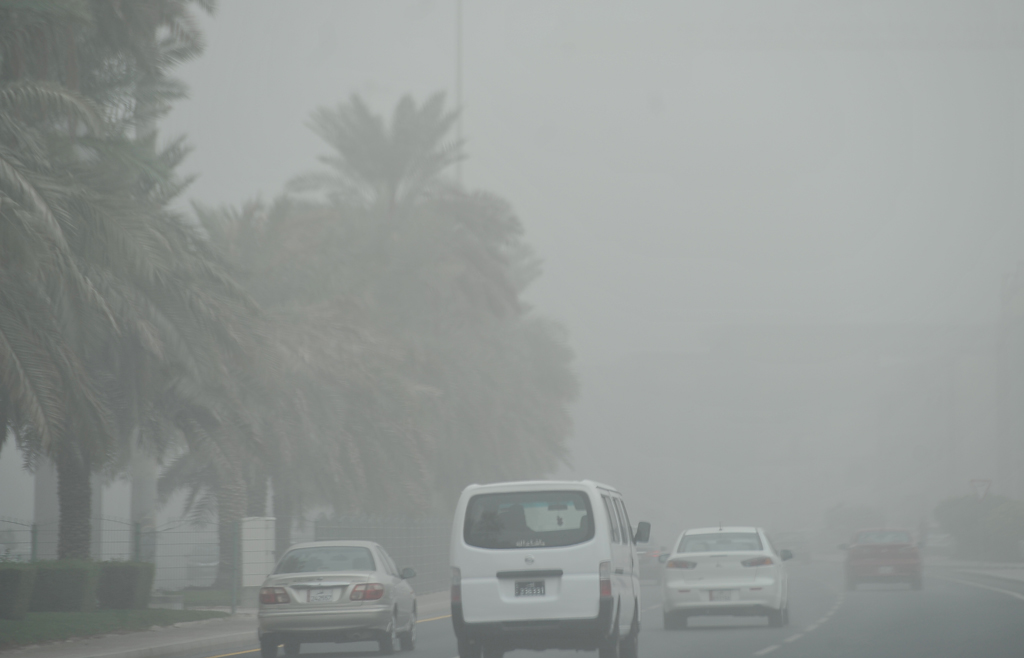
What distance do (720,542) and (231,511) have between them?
10529 mm

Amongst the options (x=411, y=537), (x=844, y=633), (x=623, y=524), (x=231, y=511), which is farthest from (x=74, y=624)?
(x=411, y=537)

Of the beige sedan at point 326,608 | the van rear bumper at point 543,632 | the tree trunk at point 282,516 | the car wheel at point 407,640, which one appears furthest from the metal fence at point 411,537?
the van rear bumper at point 543,632

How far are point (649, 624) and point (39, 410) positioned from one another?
11.2m

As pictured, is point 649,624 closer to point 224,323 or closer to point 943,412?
point 224,323

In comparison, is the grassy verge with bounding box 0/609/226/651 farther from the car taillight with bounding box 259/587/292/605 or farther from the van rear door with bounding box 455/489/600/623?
the van rear door with bounding box 455/489/600/623

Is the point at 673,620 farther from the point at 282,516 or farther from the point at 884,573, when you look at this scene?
the point at 884,573

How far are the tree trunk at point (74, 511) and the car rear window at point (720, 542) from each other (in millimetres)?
10664

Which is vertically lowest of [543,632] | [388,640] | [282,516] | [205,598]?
[388,640]

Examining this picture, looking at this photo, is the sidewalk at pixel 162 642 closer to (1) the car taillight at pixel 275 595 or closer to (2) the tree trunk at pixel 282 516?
(1) the car taillight at pixel 275 595

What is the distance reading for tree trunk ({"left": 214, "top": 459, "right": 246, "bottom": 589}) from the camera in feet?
92.0

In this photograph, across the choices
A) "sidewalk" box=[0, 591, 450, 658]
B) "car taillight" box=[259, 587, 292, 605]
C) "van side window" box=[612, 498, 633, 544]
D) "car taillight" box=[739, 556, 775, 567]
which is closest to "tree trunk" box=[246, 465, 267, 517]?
"sidewalk" box=[0, 591, 450, 658]

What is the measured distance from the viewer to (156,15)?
25312mm

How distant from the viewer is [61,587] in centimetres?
2258

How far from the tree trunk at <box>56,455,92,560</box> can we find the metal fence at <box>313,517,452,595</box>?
6.43 meters
